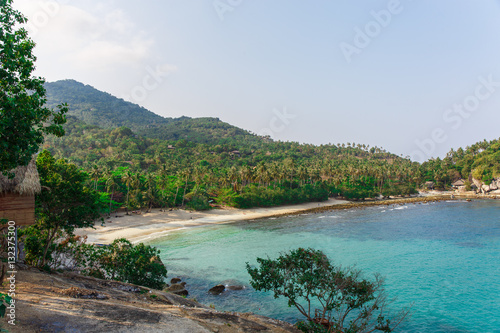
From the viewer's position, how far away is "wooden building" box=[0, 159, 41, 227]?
11859mm

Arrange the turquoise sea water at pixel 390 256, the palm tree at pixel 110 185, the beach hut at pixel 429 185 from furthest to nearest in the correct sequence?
the beach hut at pixel 429 185, the palm tree at pixel 110 185, the turquoise sea water at pixel 390 256

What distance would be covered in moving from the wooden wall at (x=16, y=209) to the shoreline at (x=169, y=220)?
83.0 feet

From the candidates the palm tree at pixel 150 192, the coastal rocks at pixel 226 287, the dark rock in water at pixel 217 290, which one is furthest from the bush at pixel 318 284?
the palm tree at pixel 150 192

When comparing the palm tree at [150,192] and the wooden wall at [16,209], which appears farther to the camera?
the palm tree at [150,192]

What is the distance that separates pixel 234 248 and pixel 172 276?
482 inches

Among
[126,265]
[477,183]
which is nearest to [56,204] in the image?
[126,265]

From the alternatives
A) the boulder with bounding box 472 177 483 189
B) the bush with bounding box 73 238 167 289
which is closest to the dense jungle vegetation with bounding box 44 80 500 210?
the boulder with bounding box 472 177 483 189

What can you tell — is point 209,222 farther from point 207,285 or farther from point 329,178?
point 329,178

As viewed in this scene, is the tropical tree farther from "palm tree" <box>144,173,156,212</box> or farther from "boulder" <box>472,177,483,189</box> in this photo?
"boulder" <box>472,177,483,189</box>

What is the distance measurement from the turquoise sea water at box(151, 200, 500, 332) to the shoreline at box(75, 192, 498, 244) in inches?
149

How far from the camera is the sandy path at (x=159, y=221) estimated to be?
136ft

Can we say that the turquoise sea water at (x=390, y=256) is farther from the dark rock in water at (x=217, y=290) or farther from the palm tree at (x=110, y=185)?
the palm tree at (x=110, y=185)

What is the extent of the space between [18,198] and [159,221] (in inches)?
1660

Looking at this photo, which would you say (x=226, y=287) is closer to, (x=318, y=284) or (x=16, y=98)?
(x=318, y=284)
